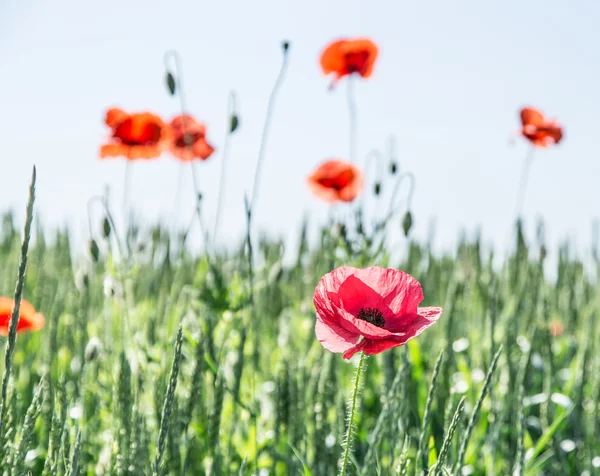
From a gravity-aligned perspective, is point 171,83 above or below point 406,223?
above

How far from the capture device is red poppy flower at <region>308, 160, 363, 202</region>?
2.64 meters

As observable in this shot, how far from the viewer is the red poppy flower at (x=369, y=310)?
81cm

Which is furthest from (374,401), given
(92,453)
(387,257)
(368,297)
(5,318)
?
(368,297)

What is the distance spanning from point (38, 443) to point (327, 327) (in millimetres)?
1276

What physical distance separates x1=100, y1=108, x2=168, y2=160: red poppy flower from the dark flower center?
1.38m

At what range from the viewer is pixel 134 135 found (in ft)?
6.88

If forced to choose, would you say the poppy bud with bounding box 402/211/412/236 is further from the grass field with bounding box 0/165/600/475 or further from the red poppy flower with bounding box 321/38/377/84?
the red poppy flower with bounding box 321/38/377/84

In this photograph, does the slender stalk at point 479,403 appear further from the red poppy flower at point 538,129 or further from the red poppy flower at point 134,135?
the red poppy flower at point 538,129

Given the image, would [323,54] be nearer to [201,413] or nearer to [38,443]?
[201,413]

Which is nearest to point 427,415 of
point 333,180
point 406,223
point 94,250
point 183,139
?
point 406,223

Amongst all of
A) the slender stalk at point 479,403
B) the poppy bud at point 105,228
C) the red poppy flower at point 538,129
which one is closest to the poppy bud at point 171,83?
the poppy bud at point 105,228

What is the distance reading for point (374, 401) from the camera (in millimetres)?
2178

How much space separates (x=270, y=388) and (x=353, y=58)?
1.09 meters

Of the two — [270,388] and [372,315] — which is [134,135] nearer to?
[270,388]
